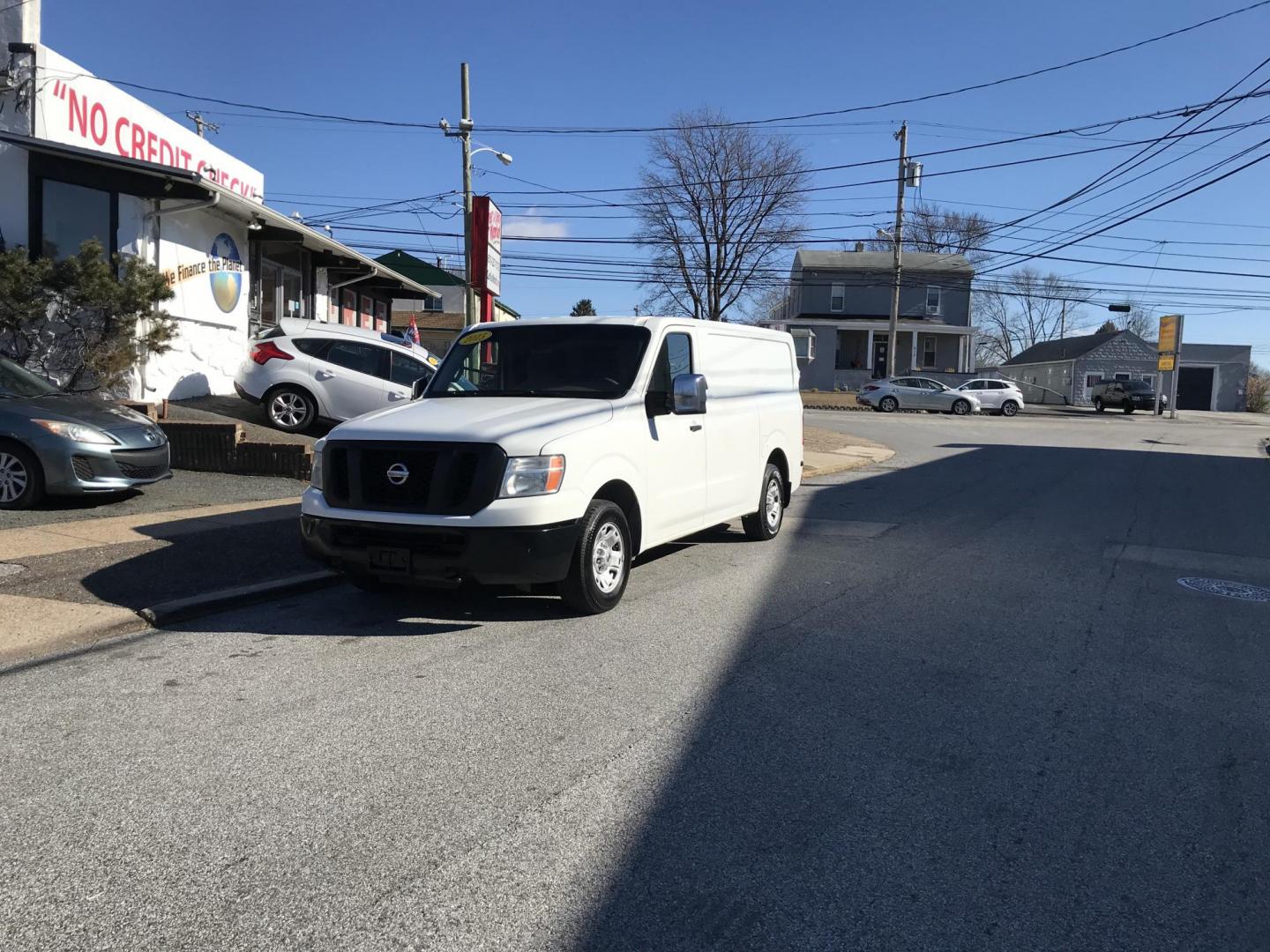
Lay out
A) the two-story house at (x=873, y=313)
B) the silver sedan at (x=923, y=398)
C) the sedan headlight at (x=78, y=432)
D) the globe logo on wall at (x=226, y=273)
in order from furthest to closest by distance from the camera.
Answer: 1. the two-story house at (x=873, y=313)
2. the silver sedan at (x=923, y=398)
3. the globe logo on wall at (x=226, y=273)
4. the sedan headlight at (x=78, y=432)

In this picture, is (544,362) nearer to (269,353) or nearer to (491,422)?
(491,422)

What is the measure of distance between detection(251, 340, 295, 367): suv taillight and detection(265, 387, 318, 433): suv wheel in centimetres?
44

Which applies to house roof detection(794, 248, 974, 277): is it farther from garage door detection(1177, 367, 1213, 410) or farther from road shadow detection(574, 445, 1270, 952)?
road shadow detection(574, 445, 1270, 952)

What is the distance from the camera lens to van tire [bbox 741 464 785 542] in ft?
31.2

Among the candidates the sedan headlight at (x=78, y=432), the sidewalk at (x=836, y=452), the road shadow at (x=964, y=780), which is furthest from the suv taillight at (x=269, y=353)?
the road shadow at (x=964, y=780)

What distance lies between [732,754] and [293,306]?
18.2 m

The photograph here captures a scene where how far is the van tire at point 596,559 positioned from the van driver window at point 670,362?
1.16 m

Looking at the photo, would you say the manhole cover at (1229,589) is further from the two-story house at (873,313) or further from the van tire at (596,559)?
the two-story house at (873,313)

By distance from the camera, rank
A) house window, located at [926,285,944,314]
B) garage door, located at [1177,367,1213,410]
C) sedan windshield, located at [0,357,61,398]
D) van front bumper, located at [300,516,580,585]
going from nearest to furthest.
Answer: van front bumper, located at [300,516,580,585], sedan windshield, located at [0,357,61,398], house window, located at [926,285,944,314], garage door, located at [1177,367,1213,410]

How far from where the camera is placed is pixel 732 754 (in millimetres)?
4172

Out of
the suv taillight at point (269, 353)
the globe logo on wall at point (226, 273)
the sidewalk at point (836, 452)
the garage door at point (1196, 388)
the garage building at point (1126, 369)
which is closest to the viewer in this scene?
the suv taillight at point (269, 353)

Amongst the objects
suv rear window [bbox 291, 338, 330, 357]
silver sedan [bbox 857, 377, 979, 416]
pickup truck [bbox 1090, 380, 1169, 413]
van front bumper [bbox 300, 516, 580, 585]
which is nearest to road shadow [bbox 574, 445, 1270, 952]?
van front bumper [bbox 300, 516, 580, 585]

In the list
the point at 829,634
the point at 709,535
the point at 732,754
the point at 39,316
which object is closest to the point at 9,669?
the point at 732,754

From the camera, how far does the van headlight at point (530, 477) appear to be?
19.4ft
